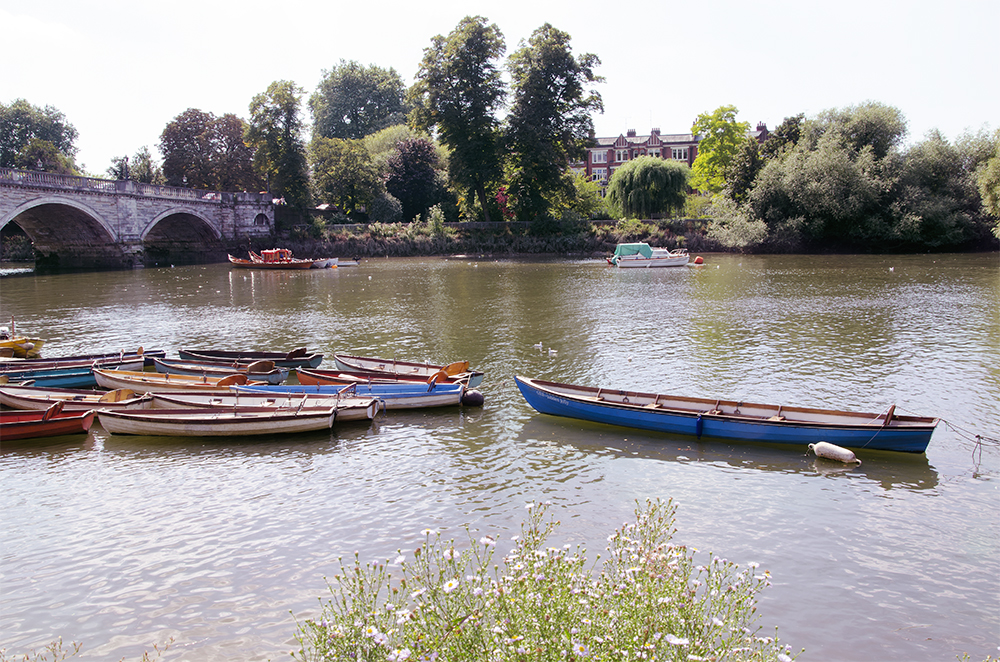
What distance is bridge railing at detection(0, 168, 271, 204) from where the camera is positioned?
1886 inches

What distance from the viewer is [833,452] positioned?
12.9m

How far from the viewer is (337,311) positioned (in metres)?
33.6

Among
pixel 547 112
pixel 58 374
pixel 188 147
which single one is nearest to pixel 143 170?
pixel 188 147

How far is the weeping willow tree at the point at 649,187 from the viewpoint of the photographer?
7269 cm

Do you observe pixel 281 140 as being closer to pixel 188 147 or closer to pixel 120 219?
pixel 188 147

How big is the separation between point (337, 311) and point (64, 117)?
93.8 metres

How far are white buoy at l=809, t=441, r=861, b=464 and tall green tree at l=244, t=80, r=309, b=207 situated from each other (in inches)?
2877

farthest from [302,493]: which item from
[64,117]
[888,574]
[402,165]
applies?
[64,117]

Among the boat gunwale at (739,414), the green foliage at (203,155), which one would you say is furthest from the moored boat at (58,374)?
the green foliage at (203,155)

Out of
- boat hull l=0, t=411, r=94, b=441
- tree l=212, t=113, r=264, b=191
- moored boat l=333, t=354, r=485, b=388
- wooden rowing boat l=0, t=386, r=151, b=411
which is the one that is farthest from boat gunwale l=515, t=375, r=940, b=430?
tree l=212, t=113, r=264, b=191

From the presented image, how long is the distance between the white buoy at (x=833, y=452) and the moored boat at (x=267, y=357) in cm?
1416

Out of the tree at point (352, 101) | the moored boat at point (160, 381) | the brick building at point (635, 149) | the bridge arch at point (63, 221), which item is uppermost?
the tree at point (352, 101)

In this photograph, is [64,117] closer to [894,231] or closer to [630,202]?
[630,202]

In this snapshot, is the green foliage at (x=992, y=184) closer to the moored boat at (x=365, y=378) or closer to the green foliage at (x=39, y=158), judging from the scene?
the moored boat at (x=365, y=378)
